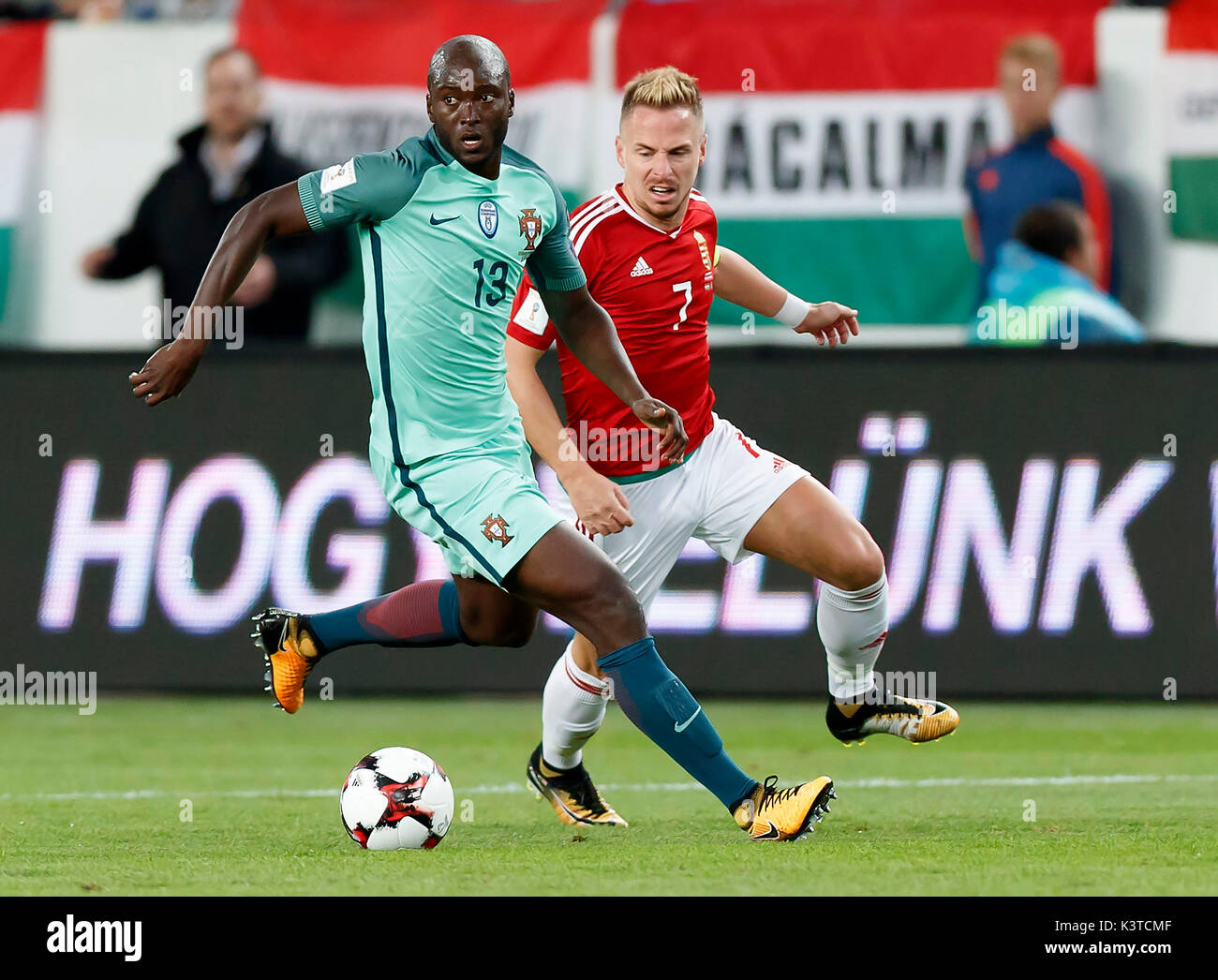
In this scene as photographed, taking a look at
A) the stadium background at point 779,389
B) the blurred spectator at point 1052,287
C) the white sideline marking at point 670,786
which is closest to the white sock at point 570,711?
the white sideline marking at point 670,786

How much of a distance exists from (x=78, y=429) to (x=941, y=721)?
533cm

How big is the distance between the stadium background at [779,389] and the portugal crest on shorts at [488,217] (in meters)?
4.22

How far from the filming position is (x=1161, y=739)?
9.06 m

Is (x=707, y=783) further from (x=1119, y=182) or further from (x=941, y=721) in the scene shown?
(x=1119, y=182)

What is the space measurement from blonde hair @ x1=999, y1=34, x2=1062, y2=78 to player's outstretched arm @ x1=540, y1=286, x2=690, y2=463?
230 inches

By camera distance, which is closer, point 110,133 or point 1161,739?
point 1161,739

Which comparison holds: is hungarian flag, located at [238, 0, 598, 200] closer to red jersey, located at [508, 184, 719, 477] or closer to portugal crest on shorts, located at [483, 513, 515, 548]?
red jersey, located at [508, 184, 719, 477]

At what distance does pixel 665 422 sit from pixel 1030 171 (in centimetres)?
601

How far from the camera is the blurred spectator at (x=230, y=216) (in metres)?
11.6

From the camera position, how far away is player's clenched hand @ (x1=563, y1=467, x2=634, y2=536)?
6.07 meters

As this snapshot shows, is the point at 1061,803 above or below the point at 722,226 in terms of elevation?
below

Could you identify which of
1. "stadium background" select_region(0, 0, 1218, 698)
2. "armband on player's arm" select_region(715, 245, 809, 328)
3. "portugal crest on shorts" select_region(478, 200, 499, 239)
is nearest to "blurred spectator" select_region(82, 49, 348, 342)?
"stadium background" select_region(0, 0, 1218, 698)

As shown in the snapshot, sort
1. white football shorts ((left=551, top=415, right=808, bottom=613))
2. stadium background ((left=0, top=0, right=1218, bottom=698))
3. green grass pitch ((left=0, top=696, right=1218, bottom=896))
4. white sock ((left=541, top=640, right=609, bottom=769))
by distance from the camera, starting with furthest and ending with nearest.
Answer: stadium background ((left=0, top=0, right=1218, bottom=698)) < white sock ((left=541, top=640, right=609, bottom=769)) < white football shorts ((left=551, top=415, right=808, bottom=613)) < green grass pitch ((left=0, top=696, right=1218, bottom=896))

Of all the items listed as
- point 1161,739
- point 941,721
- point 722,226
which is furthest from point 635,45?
point 941,721
